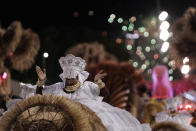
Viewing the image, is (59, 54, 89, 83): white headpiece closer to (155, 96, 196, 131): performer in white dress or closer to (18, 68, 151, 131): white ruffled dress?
(18, 68, 151, 131): white ruffled dress

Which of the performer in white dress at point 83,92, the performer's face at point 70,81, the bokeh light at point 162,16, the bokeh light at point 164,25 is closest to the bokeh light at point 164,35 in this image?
the bokeh light at point 164,25

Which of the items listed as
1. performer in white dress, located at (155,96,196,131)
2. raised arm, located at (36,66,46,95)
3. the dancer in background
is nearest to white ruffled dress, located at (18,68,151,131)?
raised arm, located at (36,66,46,95)

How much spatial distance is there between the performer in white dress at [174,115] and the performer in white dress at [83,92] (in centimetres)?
187

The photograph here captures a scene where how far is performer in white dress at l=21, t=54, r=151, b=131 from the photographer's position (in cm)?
481

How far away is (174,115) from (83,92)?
8.81 feet

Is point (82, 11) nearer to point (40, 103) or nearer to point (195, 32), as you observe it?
point (195, 32)

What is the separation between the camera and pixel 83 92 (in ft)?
18.2

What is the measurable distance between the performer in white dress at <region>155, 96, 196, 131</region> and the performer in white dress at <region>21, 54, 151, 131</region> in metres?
1.87

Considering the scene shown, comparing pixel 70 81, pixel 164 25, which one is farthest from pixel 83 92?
pixel 164 25

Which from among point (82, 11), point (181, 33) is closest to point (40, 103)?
point (181, 33)

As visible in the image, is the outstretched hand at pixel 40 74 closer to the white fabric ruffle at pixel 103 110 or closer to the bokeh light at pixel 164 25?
the white fabric ruffle at pixel 103 110

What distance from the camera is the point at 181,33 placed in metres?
10.9

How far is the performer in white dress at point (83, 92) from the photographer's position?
15.8 ft

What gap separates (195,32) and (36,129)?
24.0 ft
